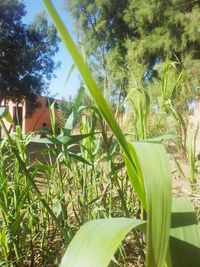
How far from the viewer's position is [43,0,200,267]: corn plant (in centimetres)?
22

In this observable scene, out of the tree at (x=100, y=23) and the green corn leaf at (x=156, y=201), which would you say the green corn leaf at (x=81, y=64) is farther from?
the tree at (x=100, y=23)

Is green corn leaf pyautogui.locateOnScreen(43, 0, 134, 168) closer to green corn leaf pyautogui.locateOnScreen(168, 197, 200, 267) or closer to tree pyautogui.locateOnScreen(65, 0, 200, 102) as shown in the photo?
green corn leaf pyautogui.locateOnScreen(168, 197, 200, 267)

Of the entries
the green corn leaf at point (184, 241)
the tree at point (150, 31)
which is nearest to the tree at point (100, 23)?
the tree at point (150, 31)

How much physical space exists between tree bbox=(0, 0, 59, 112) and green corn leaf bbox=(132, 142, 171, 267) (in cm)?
1111

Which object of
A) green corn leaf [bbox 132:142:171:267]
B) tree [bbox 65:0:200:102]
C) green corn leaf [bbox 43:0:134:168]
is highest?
tree [bbox 65:0:200:102]

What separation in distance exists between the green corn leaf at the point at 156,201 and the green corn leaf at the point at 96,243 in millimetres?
22

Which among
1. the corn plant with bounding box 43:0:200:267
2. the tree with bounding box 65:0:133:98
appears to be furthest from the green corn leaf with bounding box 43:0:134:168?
the tree with bounding box 65:0:133:98

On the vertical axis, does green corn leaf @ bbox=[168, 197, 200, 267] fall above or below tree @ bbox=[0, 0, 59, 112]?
below

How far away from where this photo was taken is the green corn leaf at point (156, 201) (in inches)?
8.7

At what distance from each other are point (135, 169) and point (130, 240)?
2.04 feet

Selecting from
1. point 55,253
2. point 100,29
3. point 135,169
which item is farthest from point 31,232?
point 100,29

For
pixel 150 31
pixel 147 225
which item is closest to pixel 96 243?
pixel 147 225

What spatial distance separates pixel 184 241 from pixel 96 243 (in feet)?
0.29

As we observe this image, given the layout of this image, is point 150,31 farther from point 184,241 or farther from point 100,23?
point 184,241
